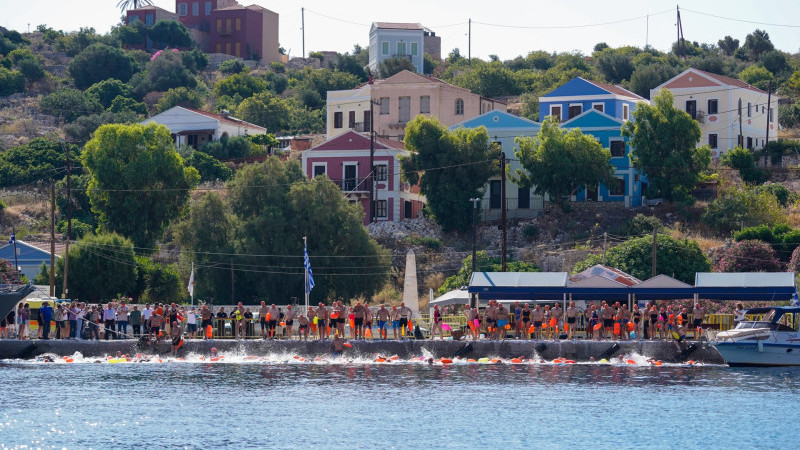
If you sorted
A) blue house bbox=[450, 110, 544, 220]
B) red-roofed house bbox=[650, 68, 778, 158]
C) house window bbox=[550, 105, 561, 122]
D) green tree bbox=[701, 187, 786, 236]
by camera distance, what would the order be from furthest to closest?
red-roofed house bbox=[650, 68, 778, 158]
house window bbox=[550, 105, 561, 122]
blue house bbox=[450, 110, 544, 220]
green tree bbox=[701, 187, 786, 236]

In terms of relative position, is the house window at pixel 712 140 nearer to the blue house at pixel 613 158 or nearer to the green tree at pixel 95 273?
the blue house at pixel 613 158

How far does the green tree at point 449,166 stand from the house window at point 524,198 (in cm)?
283

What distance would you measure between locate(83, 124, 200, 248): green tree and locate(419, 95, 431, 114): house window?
61.7 feet

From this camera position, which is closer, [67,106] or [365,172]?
[365,172]

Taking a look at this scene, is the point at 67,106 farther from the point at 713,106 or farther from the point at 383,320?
the point at 383,320

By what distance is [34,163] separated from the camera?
90.9 m

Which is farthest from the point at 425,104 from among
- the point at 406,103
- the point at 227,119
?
the point at 227,119

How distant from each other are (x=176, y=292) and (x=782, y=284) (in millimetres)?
30447

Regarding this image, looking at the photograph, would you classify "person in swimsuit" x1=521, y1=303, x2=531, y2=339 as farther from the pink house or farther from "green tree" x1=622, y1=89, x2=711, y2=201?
the pink house

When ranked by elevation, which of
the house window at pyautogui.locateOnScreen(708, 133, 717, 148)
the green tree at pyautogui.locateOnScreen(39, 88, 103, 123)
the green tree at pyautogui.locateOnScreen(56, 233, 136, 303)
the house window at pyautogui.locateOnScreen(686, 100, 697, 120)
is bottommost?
the green tree at pyautogui.locateOnScreen(56, 233, 136, 303)

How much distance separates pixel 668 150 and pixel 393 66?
143 feet

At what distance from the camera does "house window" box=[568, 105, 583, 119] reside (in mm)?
76375

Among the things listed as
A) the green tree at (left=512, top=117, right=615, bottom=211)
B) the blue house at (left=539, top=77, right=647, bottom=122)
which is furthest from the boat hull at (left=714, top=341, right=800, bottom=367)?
the blue house at (left=539, top=77, right=647, bottom=122)

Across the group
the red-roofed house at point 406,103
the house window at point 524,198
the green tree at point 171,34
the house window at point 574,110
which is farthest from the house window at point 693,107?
the green tree at point 171,34
